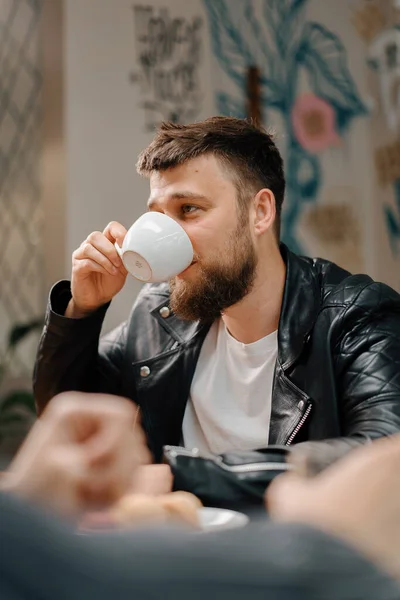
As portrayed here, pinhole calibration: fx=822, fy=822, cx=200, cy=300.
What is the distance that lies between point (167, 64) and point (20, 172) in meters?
0.92

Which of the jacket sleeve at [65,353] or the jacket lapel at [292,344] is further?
the jacket sleeve at [65,353]

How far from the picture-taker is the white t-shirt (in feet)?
5.96

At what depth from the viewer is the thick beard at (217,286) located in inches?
75.0

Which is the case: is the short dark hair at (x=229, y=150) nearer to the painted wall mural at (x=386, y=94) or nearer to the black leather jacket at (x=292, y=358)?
the black leather jacket at (x=292, y=358)

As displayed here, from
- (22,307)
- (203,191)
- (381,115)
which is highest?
(381,115)

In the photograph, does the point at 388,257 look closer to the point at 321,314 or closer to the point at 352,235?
the point at 352,235

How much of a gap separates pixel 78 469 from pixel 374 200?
432 centimetres

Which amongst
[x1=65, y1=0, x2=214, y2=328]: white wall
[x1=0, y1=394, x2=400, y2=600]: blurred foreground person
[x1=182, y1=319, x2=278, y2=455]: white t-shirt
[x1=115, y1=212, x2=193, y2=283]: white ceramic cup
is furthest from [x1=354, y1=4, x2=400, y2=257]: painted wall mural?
[x1=0, y1=394, x2=400, y2=600]: blurred foreground person

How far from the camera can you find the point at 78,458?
0.57 m

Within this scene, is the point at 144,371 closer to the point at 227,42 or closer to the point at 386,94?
the point at 227,42

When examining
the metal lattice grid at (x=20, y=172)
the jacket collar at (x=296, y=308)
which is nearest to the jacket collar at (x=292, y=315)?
the jacket collar at (x=296, y=308)

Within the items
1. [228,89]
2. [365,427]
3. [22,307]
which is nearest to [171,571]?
[365,427]

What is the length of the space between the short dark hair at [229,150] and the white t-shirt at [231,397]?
1.17 ft

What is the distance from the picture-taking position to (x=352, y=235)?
4.64 metres
